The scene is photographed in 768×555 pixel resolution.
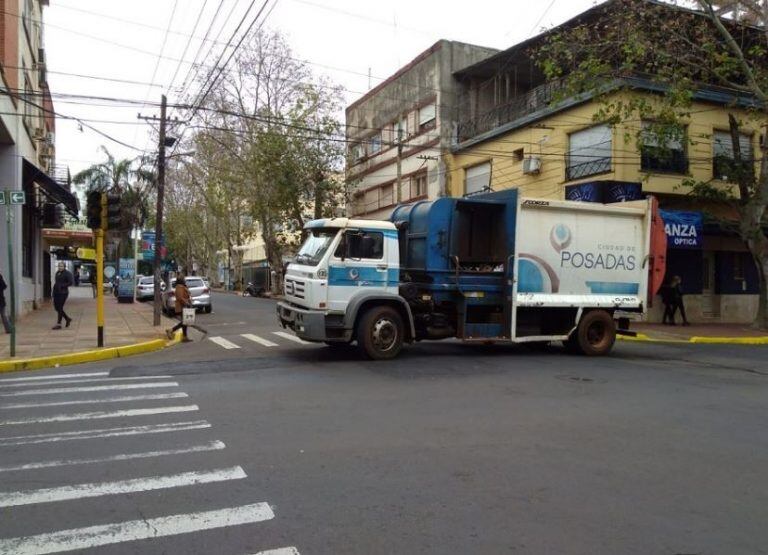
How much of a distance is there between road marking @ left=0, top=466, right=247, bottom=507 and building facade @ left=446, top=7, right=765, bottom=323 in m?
16.4

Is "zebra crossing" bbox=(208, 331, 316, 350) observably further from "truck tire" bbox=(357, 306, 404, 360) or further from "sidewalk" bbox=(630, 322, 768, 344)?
"sidewalk" bbox=(630, 322, 768, 344)

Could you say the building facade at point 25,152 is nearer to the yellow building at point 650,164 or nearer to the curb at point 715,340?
the yellow building at point 650,164

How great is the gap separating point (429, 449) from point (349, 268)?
5.96 m

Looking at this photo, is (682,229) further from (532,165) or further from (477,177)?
(477,177)

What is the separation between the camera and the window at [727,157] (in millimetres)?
20062

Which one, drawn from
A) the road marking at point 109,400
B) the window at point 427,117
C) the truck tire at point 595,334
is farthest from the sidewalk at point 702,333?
the window at point 427,117

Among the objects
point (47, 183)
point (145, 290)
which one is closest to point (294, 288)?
point (47, 183)

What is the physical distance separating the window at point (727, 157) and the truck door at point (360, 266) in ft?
46.0

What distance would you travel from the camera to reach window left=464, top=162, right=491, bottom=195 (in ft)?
88.7

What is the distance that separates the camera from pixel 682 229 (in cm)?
2016

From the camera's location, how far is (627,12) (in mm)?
17438

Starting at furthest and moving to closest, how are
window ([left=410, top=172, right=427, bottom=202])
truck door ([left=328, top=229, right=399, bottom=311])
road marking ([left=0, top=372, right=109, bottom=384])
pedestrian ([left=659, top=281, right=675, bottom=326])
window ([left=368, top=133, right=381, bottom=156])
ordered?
window ([left=368, top=133, right=381, bottom=156]) < window ([left=410, top=172, right=427, bottom=202]) < pedestrian ([left=659, top=281, right=675, bottom=326]) < truck door ([left=328, top=229, right=399, bottom=311]) < road marking ([left=0, top=372, right=109, bottom=384])

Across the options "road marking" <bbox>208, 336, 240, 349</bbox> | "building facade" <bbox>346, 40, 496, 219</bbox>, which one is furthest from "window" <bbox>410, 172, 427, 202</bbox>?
"road marking" <bbox>208, 336, 240, 349</bbox>

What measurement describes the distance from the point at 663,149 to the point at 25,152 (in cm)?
2182
